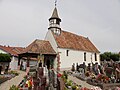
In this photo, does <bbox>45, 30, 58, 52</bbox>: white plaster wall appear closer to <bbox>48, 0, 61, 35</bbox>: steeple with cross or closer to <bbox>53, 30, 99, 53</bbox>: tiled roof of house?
<bbox>53, 30, 99, 53</bbox>: tiled roof of house

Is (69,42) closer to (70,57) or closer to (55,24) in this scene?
(70,57)

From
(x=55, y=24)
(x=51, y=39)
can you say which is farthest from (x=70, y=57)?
(x=55, y=24)

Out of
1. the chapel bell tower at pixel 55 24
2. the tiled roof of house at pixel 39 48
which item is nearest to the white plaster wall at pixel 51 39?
the tiled roof of house at pixel 39 48

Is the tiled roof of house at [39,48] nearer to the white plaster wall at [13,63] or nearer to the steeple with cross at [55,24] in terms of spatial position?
the steeple with cross at [55,24]

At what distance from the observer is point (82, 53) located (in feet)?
113

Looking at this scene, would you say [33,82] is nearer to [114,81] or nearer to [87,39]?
[114,81]

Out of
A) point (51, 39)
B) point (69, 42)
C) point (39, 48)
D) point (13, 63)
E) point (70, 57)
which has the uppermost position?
point (51, 39)

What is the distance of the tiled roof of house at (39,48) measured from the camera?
26578mm

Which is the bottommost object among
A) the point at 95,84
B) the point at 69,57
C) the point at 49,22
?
the point at 95,84

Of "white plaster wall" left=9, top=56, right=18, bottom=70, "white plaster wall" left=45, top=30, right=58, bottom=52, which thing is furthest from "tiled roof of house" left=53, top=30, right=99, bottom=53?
"white plaster wall" left=9, top=56, right=18, bottom=70

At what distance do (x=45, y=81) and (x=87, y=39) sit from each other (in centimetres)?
3183

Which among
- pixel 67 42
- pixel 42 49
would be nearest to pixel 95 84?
pixel 42 49

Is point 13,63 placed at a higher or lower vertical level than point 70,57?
lower

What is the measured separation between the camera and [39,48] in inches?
1086
